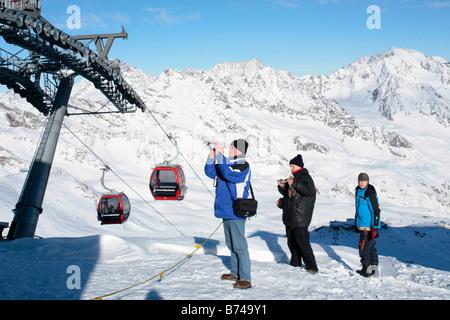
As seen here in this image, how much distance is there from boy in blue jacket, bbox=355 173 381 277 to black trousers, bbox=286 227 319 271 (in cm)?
97

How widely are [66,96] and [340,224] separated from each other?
18438 mm

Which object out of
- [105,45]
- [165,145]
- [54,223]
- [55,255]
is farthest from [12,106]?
[55,255]

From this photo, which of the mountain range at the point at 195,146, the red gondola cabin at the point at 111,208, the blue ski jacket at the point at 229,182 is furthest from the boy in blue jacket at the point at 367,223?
the mountain range at the point at 195,146

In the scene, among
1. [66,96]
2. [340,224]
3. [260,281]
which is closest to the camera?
[260,281]

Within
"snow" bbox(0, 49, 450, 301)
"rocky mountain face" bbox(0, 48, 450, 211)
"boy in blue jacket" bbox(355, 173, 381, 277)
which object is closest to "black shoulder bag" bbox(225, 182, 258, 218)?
"snow" bbox(0, 49, 450, 301)

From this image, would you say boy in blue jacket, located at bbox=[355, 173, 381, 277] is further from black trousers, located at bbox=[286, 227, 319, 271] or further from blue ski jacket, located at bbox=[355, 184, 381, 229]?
black trousers, located at bbox=[286, 227, 319, 271]

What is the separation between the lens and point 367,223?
6.56m

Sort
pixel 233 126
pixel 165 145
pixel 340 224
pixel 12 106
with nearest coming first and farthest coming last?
pixel 340 224, pixel 12 106, pixel 165 145, pixel 233 126

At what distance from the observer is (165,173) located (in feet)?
46.3

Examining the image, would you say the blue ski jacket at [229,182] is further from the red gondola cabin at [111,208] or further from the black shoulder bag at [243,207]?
the red gondola cabin at [111,208]

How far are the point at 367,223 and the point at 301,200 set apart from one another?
4.61 ft

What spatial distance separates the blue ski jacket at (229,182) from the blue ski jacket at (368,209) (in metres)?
2.78

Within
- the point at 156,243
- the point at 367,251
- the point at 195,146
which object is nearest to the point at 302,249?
the point at 367,251

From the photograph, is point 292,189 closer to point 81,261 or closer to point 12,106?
point 81,261
